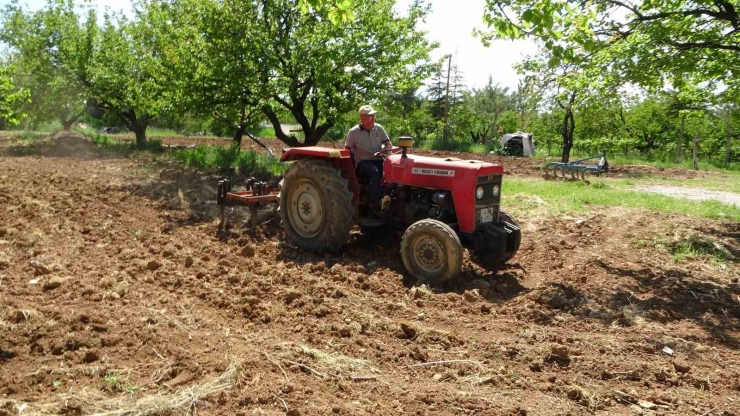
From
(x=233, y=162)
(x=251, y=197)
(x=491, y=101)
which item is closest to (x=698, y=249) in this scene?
(x=251, y=197)

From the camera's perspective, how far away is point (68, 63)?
21172mm

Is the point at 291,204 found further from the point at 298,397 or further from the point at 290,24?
the point at 290,24

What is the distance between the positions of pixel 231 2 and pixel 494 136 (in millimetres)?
28750

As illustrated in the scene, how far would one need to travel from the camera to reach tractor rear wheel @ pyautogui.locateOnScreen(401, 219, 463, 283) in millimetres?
5656

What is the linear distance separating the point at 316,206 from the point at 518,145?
25.5 metres

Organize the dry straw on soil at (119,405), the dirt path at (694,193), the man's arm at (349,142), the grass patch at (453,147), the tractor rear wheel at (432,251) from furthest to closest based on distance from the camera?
the grass patch at (453,147), the dirt path at (694,193), the man's arm at (349,142), the tractor rear wheel at (432,251), the dry straw on soil at (119,405)

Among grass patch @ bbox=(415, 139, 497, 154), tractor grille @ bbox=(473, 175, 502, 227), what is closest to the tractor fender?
tractor grille @ bbox=(473, 175, 502, 227)

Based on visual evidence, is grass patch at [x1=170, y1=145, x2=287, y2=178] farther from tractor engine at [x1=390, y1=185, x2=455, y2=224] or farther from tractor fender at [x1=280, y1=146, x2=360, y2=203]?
tractor engine at [x1=390, y1=185, x2=455, y2=224]

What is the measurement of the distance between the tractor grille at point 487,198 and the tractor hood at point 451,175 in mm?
14

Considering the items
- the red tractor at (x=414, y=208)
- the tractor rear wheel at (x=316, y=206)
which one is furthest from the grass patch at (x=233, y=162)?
the red tractor at (x=414, y=208)

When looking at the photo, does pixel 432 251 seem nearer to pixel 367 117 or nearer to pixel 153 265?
pixel 367 117

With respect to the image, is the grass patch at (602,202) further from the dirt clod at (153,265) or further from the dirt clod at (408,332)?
the dirt clod at (153,265)

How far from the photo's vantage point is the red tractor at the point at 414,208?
5883 millimetres

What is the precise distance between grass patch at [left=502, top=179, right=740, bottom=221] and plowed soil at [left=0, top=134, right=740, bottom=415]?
2.03 metres
